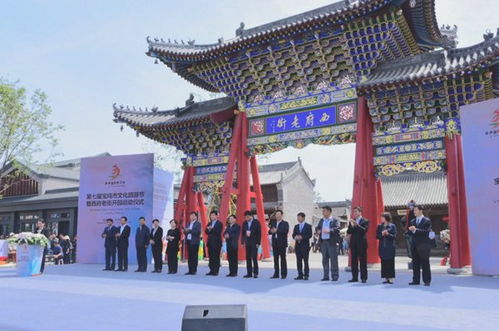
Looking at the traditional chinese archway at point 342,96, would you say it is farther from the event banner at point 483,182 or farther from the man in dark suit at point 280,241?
the man in dark suit at point 280,241

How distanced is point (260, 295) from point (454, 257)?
5.49 metres

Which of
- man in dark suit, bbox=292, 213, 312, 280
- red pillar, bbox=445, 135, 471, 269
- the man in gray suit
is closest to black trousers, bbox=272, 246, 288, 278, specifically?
man in dark suit, bbox=292, 213, 312, 280

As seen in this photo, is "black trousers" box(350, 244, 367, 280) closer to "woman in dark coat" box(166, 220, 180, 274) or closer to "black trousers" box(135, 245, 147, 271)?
"woman in dark coat" box(166, 220, 180, 274)

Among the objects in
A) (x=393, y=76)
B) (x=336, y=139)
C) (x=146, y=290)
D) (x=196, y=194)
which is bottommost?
(x=146, y=290)

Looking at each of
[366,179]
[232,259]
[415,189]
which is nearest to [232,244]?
[232,259]

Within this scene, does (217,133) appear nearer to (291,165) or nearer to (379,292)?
(379,292)

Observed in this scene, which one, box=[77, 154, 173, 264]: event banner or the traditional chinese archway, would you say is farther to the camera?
box=[77, 154, 173, 264]: event banner

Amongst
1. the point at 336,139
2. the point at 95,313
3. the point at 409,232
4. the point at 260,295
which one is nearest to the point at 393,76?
the point at 336,139

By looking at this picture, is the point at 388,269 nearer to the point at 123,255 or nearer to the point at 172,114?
the point at 123,255

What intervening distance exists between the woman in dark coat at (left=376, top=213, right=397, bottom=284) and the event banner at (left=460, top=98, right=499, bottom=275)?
2164 millimetres

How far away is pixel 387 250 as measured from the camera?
8.50 meters

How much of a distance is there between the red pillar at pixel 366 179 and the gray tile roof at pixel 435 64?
93 cm

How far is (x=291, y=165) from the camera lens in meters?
39.0

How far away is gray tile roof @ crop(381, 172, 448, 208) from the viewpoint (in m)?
24.6
